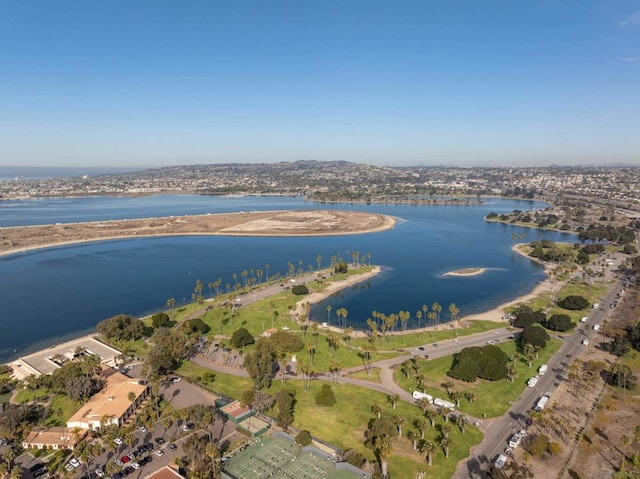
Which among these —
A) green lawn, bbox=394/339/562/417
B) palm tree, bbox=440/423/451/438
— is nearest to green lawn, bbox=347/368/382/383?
green lawn, bbox=394/339/562/417

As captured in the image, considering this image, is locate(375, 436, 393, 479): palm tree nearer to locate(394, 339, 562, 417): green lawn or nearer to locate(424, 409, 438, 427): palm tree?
locate(424, 409, 438, 427): palm tree

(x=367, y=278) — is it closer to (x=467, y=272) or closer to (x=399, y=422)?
(x=467, y=272)

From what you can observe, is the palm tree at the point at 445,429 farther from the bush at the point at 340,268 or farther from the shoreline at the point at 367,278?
the bush at the point at 340,268

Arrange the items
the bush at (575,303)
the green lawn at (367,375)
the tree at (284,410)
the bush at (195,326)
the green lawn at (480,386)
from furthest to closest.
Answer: the bush at (575,303) < the bush at (195,326) < the green lawn at (367,375) < the green lawn at (480,386) < the tree at (284,410)

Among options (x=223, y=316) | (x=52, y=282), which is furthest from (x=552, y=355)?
(x=52, y=282)

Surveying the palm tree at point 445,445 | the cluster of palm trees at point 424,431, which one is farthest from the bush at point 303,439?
the palm tree at point 445,445

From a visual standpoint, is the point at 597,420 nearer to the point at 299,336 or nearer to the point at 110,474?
the point at 299,336
